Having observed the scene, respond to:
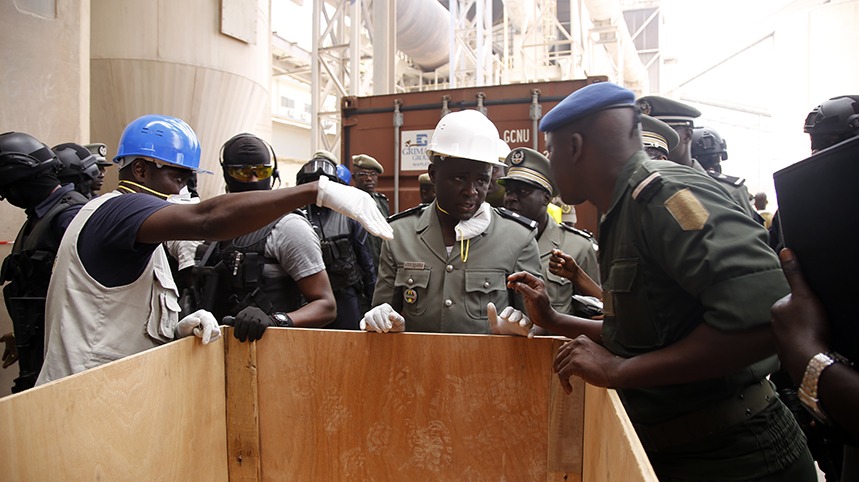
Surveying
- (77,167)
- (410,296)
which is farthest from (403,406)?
(77,167)

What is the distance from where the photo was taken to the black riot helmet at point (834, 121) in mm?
2715

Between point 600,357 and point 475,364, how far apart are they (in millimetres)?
638

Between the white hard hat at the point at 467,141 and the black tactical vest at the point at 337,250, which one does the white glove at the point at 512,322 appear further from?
the black tactical vest at the point at 337,250

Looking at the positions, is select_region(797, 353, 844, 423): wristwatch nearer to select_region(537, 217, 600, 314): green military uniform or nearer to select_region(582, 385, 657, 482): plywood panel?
select_region(582, 385, 657, 482): plywood panel

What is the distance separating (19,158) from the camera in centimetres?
295

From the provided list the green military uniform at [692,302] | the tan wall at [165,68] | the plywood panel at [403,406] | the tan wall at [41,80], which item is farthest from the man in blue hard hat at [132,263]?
the tan wall at [165,68]

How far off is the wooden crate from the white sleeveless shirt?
253 mm

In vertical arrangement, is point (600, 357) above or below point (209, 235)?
below

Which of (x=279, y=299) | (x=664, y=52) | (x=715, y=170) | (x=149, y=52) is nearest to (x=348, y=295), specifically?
(x=279, y=299)

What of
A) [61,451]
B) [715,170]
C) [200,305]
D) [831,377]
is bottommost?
[61,451]

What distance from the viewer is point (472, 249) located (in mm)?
2354

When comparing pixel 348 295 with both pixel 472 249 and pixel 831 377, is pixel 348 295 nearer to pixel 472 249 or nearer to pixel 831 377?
pixel 472 249

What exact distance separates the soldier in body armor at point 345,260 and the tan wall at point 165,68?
281 centimetres

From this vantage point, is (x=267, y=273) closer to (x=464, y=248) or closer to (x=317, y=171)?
(x=464, y=248)
